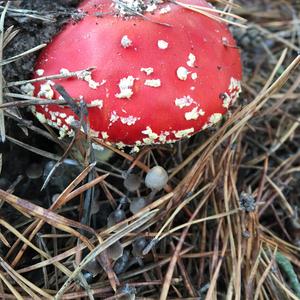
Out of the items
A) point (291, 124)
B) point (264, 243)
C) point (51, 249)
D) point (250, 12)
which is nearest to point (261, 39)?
point (250, 12)

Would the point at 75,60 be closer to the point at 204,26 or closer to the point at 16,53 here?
the point at 16,53

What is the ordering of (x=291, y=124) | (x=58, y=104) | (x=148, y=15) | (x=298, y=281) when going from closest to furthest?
(x=58, y=104), (x=148, y=15), (x=298, y=281), (x=291, y=124)

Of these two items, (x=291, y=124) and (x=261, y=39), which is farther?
(x=261, y=39)

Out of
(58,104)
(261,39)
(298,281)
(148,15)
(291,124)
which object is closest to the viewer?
(58,104)

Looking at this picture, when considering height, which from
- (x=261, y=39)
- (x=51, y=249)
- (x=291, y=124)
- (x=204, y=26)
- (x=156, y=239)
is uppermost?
(x=204, y=26)

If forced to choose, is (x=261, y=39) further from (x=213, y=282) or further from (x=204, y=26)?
(x=213, y=282)

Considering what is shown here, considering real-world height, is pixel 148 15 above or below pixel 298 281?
above

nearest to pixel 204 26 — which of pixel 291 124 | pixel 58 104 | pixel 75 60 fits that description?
pixel 75 60
